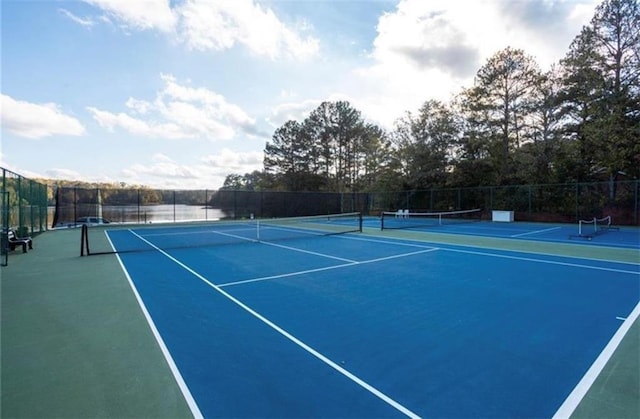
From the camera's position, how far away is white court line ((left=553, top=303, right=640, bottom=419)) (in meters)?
2.39

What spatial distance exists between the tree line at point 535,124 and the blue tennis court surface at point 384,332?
1755 cm

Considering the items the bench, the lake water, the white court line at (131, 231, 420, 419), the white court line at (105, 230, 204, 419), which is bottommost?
the white court line at (105, 230, 204, 419)

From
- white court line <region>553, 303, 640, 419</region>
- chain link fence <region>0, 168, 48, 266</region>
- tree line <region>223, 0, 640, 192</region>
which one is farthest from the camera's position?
tree line <region>223, 0, 640, 192</region>

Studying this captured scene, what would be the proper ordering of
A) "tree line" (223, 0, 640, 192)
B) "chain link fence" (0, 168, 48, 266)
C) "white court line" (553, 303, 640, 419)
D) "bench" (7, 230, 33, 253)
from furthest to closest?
1. "tree line" (223, 0, 640, 192)
2. "bench" (7, 230, 33, 253)
3. "chain link fence" (0, 168, 48, 266)
4. "white court line" (553, 303, 640, 419)

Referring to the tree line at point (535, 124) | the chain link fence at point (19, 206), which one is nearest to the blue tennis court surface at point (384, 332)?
the chain link fence at point (19, 206)

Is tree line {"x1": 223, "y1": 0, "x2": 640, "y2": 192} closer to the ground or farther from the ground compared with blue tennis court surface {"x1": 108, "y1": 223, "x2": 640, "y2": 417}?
farther from the ground

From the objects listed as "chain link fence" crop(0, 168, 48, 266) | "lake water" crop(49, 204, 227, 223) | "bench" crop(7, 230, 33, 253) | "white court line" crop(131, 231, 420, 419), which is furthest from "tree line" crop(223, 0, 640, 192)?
"bench" crop(7, 230, 33, 253)

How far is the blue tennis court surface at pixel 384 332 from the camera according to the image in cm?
256

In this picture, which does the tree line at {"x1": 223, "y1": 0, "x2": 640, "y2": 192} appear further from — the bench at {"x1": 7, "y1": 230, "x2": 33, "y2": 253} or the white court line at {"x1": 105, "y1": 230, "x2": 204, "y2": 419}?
the bench at {"x1": 7, "y1": 230, "x2": 33, "y2": 253}

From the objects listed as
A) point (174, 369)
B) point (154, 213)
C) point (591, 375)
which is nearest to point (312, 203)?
point (154, 213)

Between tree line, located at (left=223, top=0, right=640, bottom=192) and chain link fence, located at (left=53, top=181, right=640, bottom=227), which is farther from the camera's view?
tree line, located at (left=223, top=0, right=640, bottom=192)

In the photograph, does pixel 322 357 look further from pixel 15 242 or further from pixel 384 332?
pixel 15 242

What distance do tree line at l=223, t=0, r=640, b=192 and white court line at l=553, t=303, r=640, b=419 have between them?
21.0 m

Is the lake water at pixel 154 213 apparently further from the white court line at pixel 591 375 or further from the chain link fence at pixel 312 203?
the white court line at pixel 591 375
